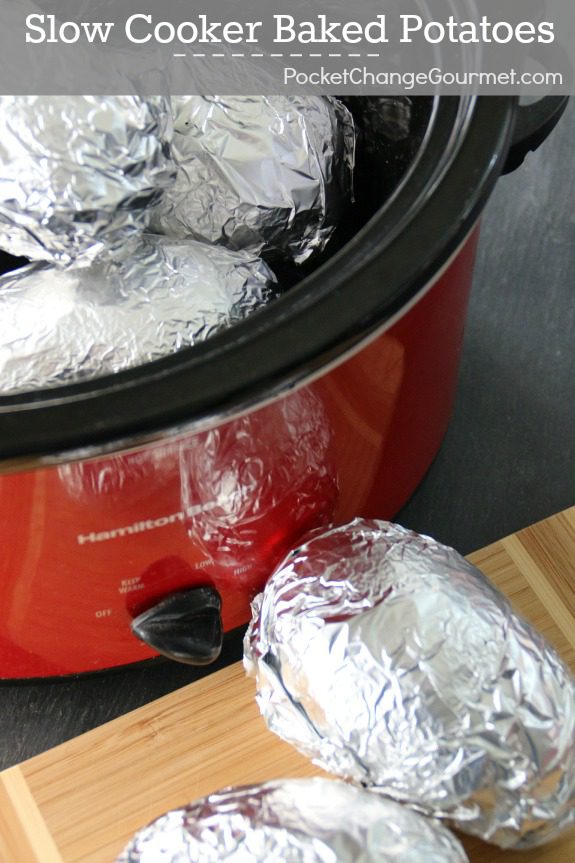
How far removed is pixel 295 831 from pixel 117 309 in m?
0.31

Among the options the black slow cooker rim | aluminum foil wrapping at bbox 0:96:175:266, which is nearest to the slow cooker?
the black slow cooker rim

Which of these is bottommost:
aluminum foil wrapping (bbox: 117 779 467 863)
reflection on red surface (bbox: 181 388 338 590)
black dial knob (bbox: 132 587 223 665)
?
aluminum foil wrapping (bbox: 117 779 467 863)

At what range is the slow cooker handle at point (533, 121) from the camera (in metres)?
0.71

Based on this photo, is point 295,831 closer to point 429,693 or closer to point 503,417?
point 429,693

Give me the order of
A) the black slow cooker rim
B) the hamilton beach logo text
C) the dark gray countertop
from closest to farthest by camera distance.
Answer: the black slow cooker rim < the hamilton beach logo text < the dark gray countertop

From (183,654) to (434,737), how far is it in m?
0.19

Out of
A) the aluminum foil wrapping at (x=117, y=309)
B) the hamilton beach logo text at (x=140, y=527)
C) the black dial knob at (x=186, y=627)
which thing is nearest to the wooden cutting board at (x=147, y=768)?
the black dial knob at (x=186, y=627)

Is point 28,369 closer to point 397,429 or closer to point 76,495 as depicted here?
point 76,495

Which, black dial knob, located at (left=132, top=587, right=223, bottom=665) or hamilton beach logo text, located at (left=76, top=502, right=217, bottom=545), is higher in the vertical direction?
hamilton beach logo text, located at (left=76, top=502, right=217, bottom=545)

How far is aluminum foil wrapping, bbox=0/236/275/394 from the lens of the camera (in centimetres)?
63

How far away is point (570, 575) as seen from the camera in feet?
2.64

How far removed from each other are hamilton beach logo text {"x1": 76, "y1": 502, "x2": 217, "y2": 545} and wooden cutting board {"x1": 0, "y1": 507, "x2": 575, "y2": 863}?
161mm

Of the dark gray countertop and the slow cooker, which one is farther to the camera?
the dark gray countertop
